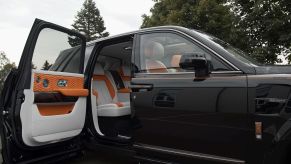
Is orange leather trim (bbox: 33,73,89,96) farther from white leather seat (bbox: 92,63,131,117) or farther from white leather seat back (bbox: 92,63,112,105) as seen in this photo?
white leather seat back (bbox: 92,63,112,105)

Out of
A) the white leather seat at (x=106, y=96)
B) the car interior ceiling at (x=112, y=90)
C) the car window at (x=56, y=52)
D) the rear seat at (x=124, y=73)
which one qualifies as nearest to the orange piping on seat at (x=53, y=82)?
the car window at (x=56, y=52)

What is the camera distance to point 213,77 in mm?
2664

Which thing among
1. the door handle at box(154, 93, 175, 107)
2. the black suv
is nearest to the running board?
the black suv

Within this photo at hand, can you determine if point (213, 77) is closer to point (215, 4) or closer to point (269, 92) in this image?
point (269, 92)

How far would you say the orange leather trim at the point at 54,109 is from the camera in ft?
10.8

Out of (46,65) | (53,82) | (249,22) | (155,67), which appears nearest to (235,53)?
(155,67)

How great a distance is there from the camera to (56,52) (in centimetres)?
370

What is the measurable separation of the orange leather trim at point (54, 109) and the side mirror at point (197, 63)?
1.65 metres

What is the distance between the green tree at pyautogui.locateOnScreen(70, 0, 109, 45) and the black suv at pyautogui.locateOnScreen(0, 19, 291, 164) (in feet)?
156

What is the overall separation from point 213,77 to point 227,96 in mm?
239

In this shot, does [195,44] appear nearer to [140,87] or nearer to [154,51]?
[154,51]

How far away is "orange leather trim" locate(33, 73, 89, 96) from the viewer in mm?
3246

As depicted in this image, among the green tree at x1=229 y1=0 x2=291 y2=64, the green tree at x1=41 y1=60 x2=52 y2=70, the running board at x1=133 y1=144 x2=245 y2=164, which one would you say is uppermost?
the green tree at x1=229 y1=0 x2=291 y2=64

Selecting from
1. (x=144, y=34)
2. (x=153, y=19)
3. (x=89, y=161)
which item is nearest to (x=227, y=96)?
(x=144, y=34)
